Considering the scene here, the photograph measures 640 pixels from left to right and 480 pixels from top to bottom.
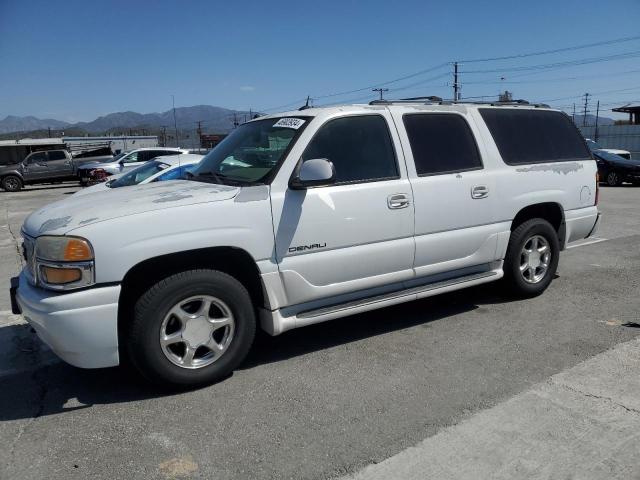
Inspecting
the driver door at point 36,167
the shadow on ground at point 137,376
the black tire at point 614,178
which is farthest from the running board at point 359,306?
the driver door at point 36,167

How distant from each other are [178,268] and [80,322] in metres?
0.70

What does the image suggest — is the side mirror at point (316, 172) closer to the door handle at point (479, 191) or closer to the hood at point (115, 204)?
the hood at point (115, 204)

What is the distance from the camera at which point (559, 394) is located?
3.47 m

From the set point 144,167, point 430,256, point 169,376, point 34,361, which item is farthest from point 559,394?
point 144,167

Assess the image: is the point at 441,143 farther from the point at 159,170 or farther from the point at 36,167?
the point at 36,167

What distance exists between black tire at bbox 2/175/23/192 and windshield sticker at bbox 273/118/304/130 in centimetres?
2551

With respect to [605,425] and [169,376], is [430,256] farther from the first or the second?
[169,376]

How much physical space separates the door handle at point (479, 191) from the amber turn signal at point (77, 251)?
3.19 meters

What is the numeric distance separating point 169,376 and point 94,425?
52 centimetres

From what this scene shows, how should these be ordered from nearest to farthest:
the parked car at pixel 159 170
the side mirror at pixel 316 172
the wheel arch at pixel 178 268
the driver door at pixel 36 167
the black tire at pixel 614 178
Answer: the wheel arch at pixel 178 268
the side mirror at pixel 316 172
the parked car at pixel 159 170
the black tire at pixel 614 178
the driver door at pixel 36 167

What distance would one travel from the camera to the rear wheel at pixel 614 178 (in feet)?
62.8

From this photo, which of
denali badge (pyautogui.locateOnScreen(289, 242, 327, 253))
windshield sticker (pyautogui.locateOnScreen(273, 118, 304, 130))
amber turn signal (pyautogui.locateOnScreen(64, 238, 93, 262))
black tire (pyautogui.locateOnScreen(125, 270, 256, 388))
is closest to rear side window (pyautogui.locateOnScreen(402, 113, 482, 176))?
windshield sticker (pyautogui.locateOnScreen(273, 118, 304, 130))

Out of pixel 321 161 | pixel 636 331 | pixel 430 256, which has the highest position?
pixel 321 161

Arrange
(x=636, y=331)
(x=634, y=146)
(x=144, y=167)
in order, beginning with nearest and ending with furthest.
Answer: (x=636, y=331) < (x=144, y=167) < (x=634, y=146)
